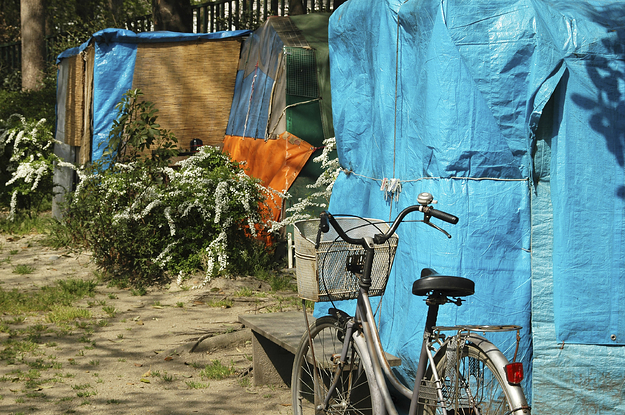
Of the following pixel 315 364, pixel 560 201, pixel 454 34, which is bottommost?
pixel 315 364

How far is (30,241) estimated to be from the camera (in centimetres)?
983

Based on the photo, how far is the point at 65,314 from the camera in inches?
251

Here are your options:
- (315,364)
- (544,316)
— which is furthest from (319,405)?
(544,316)

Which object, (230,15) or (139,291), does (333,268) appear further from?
(230,15)

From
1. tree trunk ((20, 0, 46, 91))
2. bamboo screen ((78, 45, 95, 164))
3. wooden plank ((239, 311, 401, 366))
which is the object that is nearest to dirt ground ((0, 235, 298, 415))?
wooden plank ((239, 311, 401, 366))

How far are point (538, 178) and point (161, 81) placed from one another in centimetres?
803

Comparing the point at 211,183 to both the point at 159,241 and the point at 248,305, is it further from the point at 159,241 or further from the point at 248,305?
the point at 248,305

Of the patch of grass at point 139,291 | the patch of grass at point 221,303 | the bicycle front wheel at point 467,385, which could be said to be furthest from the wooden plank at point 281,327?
the patch of grass at point 139,291

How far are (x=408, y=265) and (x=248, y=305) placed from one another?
121 inches

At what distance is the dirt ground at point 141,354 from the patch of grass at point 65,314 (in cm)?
7

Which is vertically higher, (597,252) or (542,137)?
(542,137)

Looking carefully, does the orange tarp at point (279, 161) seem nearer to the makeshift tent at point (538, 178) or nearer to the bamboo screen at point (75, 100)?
the bamboo screen at point (75, 100)

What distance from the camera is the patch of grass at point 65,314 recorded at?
6.30 metres

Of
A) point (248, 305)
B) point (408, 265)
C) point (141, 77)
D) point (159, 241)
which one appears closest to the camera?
point (408, 265)
